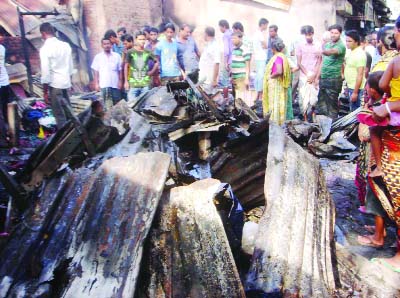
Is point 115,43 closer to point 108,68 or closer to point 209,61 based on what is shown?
point 108,68

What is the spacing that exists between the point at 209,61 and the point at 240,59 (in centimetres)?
70

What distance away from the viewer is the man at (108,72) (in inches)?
291

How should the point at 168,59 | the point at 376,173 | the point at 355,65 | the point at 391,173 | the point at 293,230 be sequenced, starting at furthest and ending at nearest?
the point at 168,59 < the point at 355,65 < the point at 376,173 < the point at 391,173 < the point at 293,230

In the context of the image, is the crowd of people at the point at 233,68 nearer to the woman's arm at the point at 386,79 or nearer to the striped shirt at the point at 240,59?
the striped shirt at the point at 240,59

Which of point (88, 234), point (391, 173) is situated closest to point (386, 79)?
point (391, 173)

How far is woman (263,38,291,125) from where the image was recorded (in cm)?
654

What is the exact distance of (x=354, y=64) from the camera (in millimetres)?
6957

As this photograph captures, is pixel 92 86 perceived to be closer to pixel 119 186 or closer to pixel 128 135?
pixel 128 135

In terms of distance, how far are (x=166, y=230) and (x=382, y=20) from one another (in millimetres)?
26047

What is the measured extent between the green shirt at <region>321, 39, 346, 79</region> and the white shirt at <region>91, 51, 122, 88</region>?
395cm

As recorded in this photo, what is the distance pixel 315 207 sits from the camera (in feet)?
9.48

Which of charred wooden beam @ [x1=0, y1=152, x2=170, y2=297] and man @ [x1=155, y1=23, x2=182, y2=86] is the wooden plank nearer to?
charred wooden beam @ [x1=0, y1=152, x2=170, y2=297]

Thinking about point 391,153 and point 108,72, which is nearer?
point 391,153

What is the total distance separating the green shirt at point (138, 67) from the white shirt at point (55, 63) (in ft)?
3.64
